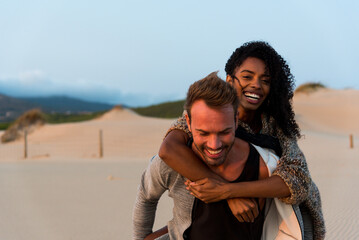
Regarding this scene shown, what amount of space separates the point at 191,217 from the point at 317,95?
4110 cm

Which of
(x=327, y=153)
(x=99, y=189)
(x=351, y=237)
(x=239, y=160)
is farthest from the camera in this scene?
(x=327, y=153)

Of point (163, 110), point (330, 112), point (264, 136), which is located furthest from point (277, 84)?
point (163, 110)

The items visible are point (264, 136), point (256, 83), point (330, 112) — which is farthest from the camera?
point (330, 112)

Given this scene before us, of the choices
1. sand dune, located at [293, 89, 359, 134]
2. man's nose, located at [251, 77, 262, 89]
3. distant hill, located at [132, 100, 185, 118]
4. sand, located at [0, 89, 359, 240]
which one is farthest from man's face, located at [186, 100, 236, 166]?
distant hill, located at [132, 100, 185, 118]

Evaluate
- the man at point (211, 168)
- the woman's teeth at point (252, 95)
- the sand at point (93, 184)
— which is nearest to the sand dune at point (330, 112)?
the sand at point (93, 184)

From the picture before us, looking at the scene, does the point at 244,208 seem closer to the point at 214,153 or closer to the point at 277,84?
the point at 214,153

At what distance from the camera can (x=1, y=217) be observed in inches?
286

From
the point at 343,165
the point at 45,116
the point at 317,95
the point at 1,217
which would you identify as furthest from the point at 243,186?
the point at 317,95

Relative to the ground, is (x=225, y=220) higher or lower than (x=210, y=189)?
lower

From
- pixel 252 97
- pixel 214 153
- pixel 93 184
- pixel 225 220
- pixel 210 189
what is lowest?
pixel 93 184

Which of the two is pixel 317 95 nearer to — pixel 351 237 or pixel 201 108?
pixel 351 237

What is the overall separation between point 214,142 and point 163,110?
47604 mm

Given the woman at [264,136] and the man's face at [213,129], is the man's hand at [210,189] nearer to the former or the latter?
the woman at [264,136]

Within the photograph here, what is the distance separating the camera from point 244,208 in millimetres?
2297
